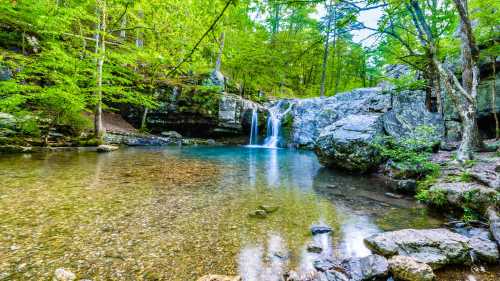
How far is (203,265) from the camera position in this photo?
2668 mm

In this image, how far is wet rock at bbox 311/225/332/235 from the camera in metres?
3.64

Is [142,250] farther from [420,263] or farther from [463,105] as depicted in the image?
[463,105]

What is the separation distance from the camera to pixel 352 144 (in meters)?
8.33

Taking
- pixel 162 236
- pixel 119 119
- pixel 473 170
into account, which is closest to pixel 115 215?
pixel 162 236

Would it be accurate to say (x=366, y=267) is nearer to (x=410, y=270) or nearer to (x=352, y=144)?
(x=410, y=270)

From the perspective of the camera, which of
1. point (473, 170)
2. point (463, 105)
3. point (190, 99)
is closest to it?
point (473, 170)

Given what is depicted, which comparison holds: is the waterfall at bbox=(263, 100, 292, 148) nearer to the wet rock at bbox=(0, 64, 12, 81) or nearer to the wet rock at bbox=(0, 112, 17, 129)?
the wet rock at bbox=(0, 112, 17, 129)

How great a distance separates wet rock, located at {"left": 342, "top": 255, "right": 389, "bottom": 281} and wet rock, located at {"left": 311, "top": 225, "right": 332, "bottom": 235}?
85cm

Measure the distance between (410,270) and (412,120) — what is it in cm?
904

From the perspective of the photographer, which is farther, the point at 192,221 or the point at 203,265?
the point at 192,221

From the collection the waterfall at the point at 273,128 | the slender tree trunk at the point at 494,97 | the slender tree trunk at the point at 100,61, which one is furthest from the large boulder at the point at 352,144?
the slender tree trunk at the point at 100,61

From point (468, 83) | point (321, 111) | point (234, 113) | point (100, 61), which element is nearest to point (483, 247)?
point (468, 83)

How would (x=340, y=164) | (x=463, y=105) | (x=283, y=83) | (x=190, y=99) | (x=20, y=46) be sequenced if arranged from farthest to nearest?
(x=283, y=83) < (x=190, y=99) < (x=20, y=46) < (x=340, y=164) < (x=463, y=105)

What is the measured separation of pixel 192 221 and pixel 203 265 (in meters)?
1.26
